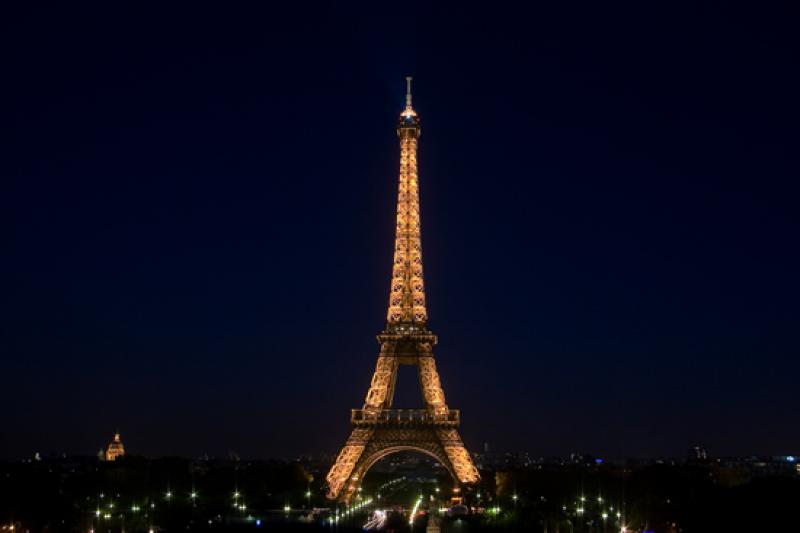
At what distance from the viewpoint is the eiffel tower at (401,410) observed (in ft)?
266

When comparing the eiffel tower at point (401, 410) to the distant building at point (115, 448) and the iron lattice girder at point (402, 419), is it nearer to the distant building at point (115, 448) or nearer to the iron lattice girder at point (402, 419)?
the iron lattice girder at point (402, 419)

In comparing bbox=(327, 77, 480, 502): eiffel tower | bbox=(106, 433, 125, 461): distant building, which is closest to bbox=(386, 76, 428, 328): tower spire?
bbox=(327, 77, 480, 502): eiffel tower

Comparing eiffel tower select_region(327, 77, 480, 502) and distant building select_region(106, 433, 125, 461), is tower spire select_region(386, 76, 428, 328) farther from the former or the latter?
distant building select_region(106, 433, 125, 461)

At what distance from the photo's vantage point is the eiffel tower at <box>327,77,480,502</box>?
81.1 m

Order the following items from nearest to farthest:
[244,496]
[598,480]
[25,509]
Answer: [25,509]
[244,496]
[598,480]

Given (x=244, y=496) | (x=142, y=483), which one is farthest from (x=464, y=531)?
(x=142, y=483)

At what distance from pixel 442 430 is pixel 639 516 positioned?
69.9 feet

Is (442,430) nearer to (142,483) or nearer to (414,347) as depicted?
(414,347)

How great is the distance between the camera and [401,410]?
3231 inches

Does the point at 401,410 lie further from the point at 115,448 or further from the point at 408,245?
the point at 115,448

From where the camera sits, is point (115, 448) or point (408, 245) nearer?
point (408, 245)

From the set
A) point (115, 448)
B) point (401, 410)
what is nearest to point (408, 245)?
point (401, 410)

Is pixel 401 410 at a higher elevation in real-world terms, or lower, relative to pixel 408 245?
lower

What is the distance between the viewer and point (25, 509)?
193 ft
